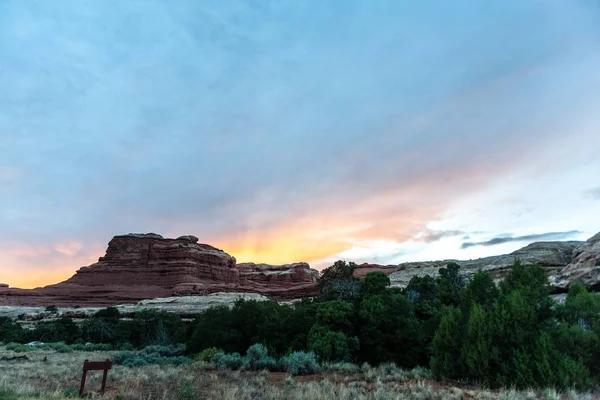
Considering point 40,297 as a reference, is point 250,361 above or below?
below

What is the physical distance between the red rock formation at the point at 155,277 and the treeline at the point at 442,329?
184 ft

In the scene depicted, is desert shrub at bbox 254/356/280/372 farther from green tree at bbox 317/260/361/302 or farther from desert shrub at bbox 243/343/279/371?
green tree at bbox 317/260/361/302

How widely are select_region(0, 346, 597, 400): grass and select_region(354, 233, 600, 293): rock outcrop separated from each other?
20559mm

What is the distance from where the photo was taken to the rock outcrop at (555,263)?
43344mm

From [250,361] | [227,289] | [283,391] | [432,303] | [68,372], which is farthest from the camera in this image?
[227,289]

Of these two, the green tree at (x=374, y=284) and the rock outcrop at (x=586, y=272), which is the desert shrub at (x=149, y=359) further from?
the rock outcrop at (x=586, y=272)

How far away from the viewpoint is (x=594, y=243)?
52125 millimetres

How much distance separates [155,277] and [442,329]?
335 feet

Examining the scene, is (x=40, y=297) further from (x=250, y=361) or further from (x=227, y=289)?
(x=250, y=361)

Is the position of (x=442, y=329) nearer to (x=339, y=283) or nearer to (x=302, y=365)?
(x=302, y=365)

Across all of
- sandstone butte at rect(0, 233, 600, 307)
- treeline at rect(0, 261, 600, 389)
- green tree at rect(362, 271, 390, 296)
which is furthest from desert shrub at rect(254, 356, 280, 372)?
sandstone butte at rect(0, 233, 600, 307)

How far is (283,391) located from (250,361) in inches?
281

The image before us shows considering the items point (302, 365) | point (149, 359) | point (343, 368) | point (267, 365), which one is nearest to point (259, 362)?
point (267, 365)

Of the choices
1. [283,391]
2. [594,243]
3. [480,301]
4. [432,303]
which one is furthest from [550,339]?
[594,243]
